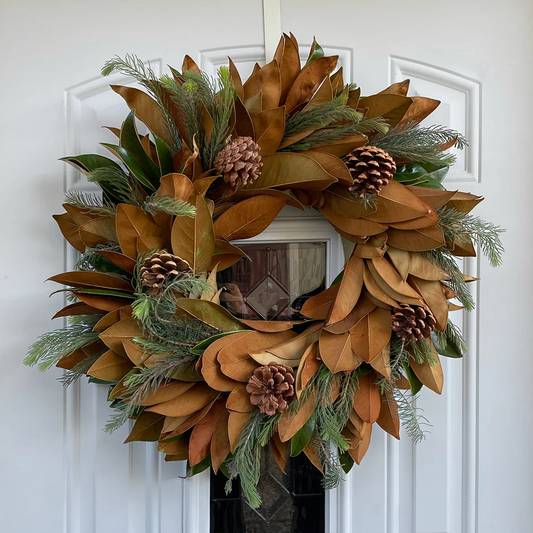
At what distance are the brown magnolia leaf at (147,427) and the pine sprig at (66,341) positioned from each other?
0.17 meters

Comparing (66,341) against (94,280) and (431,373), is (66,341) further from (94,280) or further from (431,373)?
(431,373)

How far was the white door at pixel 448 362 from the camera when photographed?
0.78 m

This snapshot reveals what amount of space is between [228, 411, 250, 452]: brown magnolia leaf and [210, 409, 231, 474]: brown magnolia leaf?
0.03 m

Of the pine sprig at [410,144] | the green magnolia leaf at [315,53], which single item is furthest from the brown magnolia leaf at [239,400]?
the green magnolia leaf at [315,53]

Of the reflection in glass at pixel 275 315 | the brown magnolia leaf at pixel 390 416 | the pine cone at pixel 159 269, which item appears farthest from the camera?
the reflection in glass at pixel 275 315

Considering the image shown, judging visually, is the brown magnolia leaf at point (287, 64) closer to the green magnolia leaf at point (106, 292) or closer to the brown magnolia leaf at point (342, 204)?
the brown magnolia leaf at point (342, 204)

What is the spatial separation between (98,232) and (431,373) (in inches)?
23.4

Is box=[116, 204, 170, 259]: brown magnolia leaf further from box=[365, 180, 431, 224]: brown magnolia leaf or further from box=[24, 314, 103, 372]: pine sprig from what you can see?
box=[365, 180, 431, 224]: brown magnolia leaf

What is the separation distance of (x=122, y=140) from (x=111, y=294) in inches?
10.1

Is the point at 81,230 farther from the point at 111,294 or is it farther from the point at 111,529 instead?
the point at 111,529

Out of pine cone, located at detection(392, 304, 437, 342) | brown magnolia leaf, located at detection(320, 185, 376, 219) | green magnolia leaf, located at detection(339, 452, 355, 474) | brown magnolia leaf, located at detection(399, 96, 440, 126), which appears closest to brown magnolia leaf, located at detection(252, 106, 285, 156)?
brown magnolia leaf, located at detection(320, 185, 376, 219)

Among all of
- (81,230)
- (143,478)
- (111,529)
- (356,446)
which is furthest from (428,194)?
(111,529)

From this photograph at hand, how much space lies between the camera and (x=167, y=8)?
0.78m

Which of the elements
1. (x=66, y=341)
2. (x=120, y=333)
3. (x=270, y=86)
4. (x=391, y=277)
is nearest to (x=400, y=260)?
(x=391, y=277)
